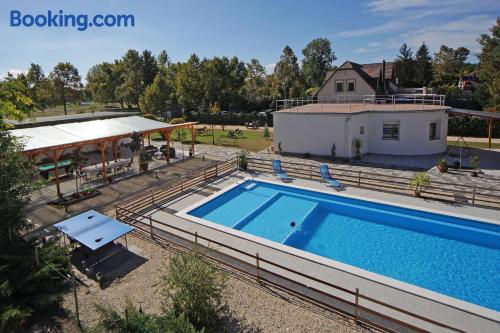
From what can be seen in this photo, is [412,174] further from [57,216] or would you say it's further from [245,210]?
[57,216]

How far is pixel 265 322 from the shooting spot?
8391 mm

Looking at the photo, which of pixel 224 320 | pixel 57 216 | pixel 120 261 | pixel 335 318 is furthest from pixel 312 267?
pixel 57 216

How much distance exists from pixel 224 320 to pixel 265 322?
1.11 metres

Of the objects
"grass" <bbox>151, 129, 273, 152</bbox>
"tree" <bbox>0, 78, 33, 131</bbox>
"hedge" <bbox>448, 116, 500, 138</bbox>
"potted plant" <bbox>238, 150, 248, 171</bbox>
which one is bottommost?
"potted plant" <bbox>238, 150, 248, 171</bbox>

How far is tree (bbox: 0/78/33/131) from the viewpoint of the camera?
34.3 ft

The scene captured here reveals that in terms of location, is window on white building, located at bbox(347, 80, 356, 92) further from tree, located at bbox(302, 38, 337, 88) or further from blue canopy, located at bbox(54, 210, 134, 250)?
tree, located at bbox(302, 38, 337, 88)

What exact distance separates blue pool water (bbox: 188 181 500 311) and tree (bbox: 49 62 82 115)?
7218cm

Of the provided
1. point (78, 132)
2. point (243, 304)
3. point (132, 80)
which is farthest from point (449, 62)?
point (243, 304)

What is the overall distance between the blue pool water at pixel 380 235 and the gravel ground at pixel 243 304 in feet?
12.6

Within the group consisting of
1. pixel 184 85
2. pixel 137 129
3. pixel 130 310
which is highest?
pixel 184 85

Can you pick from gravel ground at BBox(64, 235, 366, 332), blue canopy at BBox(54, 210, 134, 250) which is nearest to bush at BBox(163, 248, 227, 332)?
gravel ground at BBox(64, 235, 366, 332)

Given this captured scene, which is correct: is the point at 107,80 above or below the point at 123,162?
above

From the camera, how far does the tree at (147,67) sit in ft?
246

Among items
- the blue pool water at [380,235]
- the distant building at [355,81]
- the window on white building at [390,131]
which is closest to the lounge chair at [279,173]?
the blue pool water at [380,235]
